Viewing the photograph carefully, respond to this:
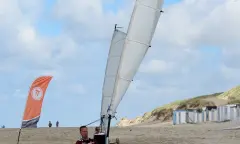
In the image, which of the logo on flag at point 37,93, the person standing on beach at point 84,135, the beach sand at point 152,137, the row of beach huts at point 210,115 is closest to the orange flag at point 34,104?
the logo on flag at point 37,93

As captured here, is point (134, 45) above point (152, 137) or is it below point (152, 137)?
above

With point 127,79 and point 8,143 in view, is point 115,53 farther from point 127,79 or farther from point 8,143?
point 8,143

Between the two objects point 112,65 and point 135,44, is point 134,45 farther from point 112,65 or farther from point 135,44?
point 112,65

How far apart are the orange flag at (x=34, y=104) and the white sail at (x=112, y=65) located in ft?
6.69

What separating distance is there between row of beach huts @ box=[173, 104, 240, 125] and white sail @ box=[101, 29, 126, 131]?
26.3 metres

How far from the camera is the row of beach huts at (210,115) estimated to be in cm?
4551

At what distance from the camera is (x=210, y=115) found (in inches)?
1914

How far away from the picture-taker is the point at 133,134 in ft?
110

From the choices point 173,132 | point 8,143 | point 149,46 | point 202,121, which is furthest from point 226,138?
point 202,121

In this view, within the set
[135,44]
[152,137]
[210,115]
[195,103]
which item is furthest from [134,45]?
[195,103]

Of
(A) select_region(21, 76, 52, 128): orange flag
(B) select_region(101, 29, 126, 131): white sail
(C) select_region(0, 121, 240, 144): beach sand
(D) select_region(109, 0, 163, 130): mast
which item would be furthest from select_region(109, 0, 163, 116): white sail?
(C) select_region(0, 121, 240, 144): beach sand

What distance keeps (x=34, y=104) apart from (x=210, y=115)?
1249 inches

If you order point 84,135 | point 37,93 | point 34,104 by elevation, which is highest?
point 37,93

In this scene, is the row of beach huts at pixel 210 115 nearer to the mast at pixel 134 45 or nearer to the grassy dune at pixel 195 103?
the grassy dune at pixel 195 103
